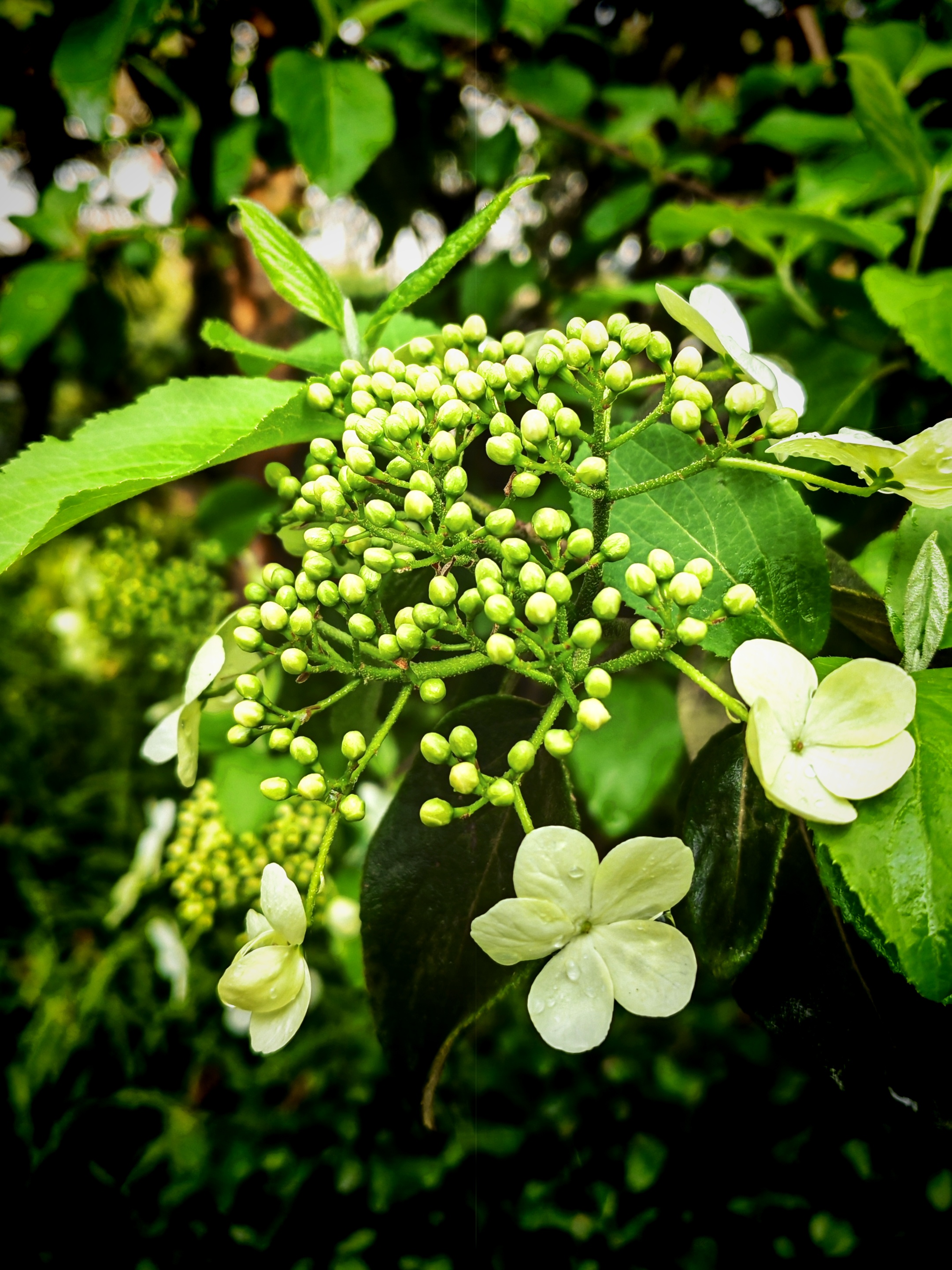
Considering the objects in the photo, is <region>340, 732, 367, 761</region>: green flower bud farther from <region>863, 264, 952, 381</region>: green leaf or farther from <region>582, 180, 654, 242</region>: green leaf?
<region>582, 180, 654, 242</region>: green leaf

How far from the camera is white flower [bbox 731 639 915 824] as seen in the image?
0.34 metres

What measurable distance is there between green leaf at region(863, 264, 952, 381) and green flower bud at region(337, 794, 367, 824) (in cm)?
45

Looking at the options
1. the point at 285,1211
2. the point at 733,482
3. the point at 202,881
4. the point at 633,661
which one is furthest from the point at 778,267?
the point at 285,1211

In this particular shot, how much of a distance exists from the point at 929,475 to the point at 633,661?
17cm

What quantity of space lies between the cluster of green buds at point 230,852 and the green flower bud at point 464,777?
507mm

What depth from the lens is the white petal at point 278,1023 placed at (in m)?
0.40

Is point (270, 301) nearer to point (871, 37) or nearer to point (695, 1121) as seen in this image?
point (871, 37)

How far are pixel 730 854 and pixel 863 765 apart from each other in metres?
0.10

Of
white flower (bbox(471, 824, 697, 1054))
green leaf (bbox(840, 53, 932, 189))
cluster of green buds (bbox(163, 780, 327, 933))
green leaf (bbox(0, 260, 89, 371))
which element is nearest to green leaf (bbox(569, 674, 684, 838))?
cluster of green buds (bbox(163, 780, 327, 933))

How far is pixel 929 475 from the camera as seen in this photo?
1.26 ft

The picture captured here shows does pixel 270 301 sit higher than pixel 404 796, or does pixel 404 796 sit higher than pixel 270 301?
pixel 404 796

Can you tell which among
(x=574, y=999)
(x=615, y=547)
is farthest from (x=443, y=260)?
(x=574, y=999)

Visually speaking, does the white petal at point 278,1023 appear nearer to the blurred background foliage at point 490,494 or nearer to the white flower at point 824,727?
the blurred background foliage at point 490,494

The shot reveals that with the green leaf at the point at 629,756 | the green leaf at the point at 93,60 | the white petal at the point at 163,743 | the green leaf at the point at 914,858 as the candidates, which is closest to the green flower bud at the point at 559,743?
the green leaf at the point at 914,858
